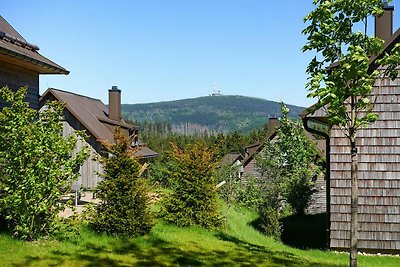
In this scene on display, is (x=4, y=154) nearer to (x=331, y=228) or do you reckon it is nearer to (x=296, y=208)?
(x=331, y=228)

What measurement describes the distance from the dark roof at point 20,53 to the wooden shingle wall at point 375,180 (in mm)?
8063

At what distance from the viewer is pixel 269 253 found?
10.9 metres

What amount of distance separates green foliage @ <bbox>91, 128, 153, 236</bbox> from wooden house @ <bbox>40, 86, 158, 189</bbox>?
11330mm

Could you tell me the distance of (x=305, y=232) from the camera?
62.5 feet

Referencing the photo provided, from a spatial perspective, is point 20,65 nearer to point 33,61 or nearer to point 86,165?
point 33,61

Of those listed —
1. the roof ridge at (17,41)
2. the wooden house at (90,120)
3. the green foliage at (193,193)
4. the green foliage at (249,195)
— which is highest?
the roof ridge at (17,41)

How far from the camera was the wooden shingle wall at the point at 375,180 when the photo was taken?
12742 millimetres

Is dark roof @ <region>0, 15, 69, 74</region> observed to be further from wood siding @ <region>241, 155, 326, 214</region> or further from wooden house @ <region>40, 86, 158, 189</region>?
wood siding @ <region>241, 155, 326, 214</region>

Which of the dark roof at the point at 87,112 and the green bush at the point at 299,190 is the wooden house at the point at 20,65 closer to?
the dark roof at the point at 87,112

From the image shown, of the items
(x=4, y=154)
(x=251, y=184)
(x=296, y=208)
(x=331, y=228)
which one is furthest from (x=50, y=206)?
(x=296, y=208)

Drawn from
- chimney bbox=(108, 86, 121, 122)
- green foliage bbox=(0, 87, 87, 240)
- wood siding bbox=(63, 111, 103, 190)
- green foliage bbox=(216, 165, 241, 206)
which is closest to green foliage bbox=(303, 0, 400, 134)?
green foliage bbox=(0, 87, 87, 240)

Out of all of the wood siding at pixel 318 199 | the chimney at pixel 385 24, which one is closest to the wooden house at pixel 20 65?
the chimney at pixel 385 24

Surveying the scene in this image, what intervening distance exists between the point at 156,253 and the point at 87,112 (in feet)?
62.1

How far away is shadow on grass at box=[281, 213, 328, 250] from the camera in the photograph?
51.4ft
